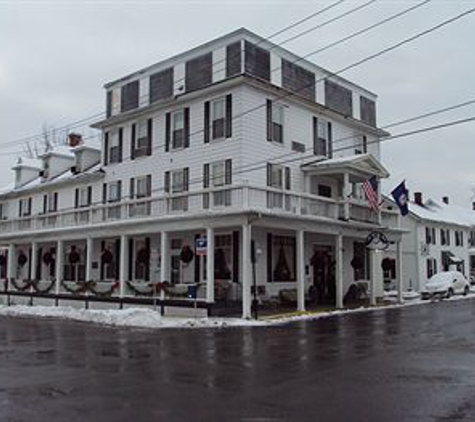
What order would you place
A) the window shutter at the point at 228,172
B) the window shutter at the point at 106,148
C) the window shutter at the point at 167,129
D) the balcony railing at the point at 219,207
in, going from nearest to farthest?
the balcony railing at the point at 219,207 < the window shutter at the point at 228,172 < the window shutter at the point at 167,129 < the window shutter at the point at 106,148

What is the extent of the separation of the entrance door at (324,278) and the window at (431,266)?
671 inches

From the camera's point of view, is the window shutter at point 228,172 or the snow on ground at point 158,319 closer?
the snow on ground at point 158,319

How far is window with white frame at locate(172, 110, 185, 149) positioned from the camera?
27.5m

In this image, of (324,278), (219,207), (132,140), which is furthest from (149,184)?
(324,278)

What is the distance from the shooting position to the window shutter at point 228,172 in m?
25.0

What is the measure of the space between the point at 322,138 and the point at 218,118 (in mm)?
6271

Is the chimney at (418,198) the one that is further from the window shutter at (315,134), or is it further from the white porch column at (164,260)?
the white porch column at (164,260)

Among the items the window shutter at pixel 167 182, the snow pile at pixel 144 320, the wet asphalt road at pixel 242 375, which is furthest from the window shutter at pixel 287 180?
the wet asphalt road at pixel 242 375

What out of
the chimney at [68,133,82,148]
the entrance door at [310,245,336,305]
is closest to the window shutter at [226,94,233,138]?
the entrance door at [310,245,336,305]

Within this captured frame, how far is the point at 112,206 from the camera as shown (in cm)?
2803

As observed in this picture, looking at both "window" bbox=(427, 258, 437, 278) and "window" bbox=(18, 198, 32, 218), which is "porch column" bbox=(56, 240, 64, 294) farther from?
"window" bbox=(427, 258, 437, 278)

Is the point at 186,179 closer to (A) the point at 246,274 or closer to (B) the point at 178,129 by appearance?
(B) the point at 178,129

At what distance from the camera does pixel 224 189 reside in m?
22.4

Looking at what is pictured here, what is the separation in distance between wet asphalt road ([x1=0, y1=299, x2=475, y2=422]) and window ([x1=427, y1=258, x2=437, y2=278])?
27732 mm
